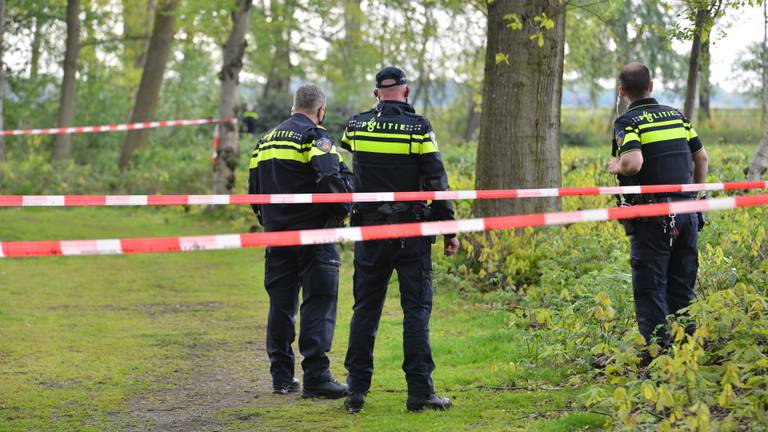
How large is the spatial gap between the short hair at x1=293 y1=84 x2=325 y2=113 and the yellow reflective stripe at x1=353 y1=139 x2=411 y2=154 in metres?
0.76

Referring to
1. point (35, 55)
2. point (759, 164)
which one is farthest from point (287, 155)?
point (35, 55)

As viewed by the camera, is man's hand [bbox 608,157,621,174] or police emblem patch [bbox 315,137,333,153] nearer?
man's hand [bbox 608,157,621,174]

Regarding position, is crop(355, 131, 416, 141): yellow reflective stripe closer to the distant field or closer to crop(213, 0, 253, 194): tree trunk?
the distant field

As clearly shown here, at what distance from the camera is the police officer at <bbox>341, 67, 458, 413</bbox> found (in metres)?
6.73

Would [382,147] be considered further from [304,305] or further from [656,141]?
[656,141]

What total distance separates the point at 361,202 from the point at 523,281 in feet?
15.3

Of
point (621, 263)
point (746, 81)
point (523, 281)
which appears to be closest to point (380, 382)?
point (621, 263)

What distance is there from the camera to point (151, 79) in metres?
28.7

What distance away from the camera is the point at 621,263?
362 inches

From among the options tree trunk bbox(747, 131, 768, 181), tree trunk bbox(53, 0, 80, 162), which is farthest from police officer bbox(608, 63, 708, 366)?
tree trunk bbox(53, 0, 80, 162)

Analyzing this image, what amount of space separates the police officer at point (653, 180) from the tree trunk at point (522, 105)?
195 inches

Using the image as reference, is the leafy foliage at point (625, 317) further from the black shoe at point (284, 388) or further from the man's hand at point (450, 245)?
the black shoe at point (284, 388)

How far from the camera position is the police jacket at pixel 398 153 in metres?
6.72

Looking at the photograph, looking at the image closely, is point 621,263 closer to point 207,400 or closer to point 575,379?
point 575,379
